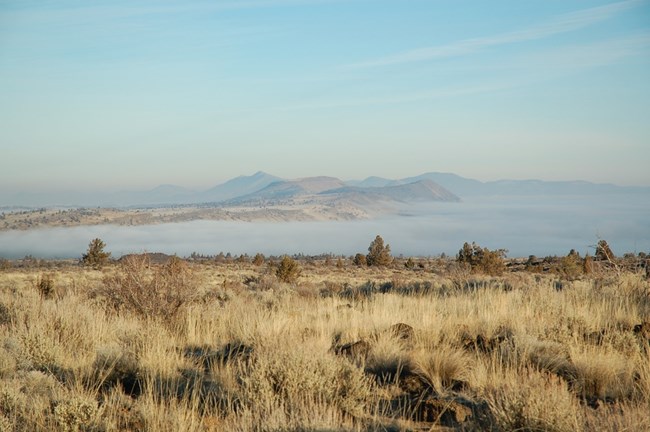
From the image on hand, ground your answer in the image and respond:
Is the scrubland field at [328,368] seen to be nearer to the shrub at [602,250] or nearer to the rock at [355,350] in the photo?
the rock at [355,350]

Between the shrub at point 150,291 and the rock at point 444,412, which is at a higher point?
the shrub at point 150,291

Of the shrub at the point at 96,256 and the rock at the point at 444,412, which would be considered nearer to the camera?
the rock at the point at 444,412

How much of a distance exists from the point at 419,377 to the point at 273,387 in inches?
61.8

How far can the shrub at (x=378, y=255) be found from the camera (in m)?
60.7

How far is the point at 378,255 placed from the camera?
62.1m

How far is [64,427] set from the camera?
434 centimetres

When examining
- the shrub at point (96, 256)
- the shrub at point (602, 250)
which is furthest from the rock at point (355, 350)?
the shrub at point (96, 256)

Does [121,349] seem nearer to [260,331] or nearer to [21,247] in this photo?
[260,331]

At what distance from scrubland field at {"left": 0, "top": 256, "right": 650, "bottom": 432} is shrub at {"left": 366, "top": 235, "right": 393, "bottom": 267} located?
50.6 metres

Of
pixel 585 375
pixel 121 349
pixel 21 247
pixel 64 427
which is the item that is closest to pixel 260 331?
pixel 121 349

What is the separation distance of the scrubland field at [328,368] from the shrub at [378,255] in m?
50.6

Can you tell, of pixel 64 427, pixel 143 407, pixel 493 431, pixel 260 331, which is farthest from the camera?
pixel 260 331

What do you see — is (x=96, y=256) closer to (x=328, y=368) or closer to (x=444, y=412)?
(x=328, y=368)

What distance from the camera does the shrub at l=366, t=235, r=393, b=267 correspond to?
60688 millimetres
